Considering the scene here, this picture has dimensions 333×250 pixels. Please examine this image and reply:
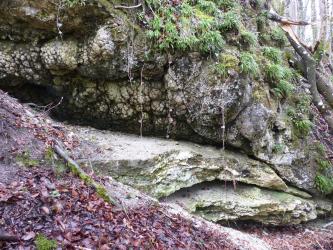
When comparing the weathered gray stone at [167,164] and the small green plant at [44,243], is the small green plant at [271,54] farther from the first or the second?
the small green plant at [44,243]

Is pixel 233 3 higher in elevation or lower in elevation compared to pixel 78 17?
higher

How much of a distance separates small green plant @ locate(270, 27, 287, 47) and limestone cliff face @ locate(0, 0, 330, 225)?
2238 millimetres

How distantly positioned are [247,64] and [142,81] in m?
2.38

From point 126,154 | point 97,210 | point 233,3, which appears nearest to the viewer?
point 97,210

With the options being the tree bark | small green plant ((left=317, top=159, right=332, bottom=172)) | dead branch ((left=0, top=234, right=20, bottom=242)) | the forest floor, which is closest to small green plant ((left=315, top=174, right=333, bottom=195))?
small green plant ((left=317, top=159, right=332, bottom=172))

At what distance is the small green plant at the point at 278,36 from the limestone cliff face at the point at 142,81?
7.34 feet

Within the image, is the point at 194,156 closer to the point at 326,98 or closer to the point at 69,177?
the point at 69,177

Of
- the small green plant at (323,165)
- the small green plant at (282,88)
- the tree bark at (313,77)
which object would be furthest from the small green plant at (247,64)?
the small green plant at (323,165)

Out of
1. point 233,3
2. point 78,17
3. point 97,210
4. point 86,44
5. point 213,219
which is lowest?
point 213,219

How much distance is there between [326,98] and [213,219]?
5041 millimetres

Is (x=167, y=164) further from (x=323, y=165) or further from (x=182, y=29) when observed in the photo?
(x=323, y=165)

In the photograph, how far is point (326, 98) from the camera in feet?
32.8

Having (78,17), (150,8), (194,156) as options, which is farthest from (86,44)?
(194,156)

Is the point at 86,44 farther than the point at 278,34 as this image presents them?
No
